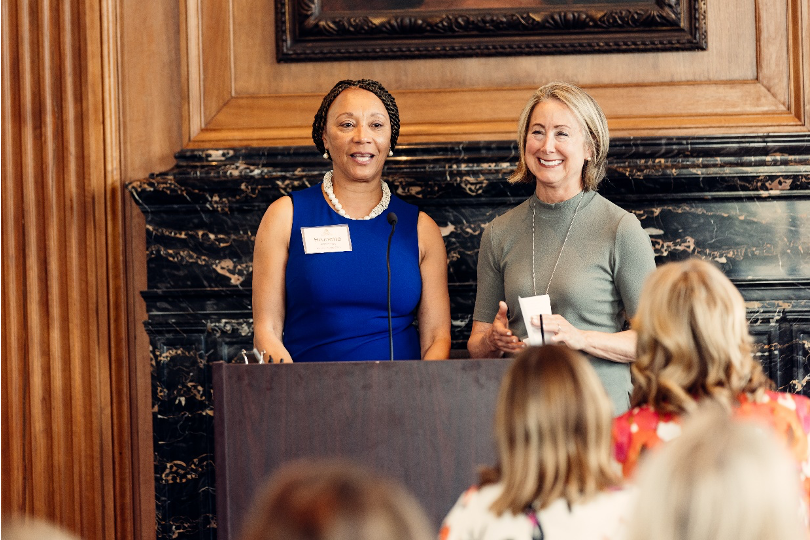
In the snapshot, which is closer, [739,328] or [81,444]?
[739,328]

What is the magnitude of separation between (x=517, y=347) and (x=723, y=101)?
1.74 metres

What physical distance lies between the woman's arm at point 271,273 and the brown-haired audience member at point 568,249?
25.2 inches

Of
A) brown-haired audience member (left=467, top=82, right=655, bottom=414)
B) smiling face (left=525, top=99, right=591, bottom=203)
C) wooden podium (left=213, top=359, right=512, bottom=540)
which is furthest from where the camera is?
smiling face (left=525, top=99, right=591, bottom=203)

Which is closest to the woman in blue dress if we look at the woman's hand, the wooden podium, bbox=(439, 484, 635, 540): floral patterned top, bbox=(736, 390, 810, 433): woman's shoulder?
the woman's hand

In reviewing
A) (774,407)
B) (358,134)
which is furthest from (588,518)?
(358,134)

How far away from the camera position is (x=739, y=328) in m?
1.84

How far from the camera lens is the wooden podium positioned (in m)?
2.32

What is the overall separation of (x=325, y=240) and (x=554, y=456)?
165 cm

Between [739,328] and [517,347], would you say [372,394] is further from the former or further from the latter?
[739,328]

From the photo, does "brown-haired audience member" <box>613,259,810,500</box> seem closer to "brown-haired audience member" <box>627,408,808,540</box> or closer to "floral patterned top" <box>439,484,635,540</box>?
"floral patterned top" <box>439,484,635,540</box>

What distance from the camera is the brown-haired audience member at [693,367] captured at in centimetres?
182

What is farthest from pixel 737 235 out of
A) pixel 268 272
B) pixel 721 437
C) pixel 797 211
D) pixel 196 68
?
pixel 721 437

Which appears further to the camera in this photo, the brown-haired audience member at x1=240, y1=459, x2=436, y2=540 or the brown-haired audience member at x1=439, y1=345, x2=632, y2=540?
the brown-haired audience member at x1=439, y1=345, x2=632, y2=540

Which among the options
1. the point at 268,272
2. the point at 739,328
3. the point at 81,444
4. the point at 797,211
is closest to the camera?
the point at 739,328
